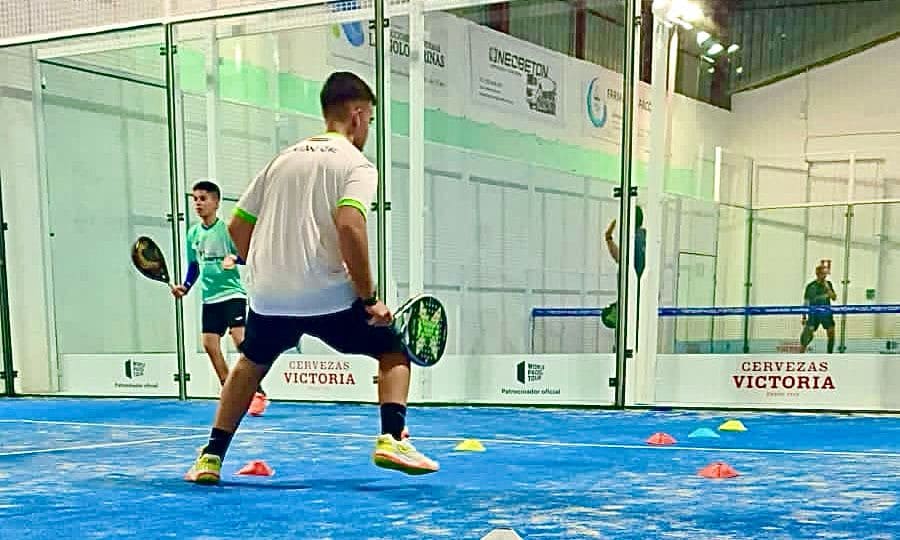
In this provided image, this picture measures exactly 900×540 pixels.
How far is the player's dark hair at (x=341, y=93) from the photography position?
365cm

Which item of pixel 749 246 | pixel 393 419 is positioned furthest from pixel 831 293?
pixel 393 419

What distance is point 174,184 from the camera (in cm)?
877

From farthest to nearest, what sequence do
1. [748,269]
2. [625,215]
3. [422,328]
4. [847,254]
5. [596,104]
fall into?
1. [748,269]
2. [596,104]
3. [847,254]
4. [625,215]
5. [422,328]

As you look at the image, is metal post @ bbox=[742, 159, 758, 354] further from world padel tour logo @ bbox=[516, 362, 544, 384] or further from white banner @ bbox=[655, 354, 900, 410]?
world padel tour logo @ bbox=[516, 362, 544, 384]

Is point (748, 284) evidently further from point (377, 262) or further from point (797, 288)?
point (377, 262)

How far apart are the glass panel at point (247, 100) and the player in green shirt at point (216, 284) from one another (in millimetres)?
1407

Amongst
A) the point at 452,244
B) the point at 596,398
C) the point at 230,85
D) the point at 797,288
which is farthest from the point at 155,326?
the point at 797,288

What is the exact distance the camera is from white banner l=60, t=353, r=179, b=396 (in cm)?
904

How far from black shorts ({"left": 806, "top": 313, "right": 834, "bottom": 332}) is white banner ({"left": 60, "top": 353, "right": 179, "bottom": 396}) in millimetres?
5758

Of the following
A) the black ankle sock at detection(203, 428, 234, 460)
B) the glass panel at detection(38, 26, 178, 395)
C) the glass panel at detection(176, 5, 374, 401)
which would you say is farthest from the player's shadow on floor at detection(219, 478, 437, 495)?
the glass panel at detection(38, 26, 178, 395)

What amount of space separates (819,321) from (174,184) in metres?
5.89

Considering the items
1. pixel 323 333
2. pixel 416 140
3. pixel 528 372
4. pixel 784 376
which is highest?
pixel 416 140

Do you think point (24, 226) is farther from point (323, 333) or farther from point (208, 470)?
point (323, 333)

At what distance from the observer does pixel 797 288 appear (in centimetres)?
877
